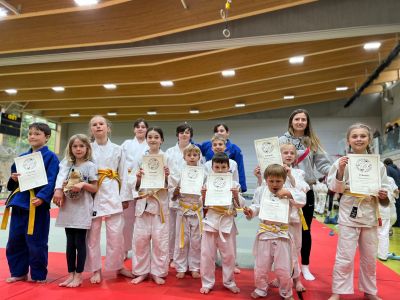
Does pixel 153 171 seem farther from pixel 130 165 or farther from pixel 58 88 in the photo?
pixel 58 88

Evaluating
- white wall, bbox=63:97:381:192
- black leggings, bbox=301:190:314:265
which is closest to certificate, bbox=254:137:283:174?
black leggings, bbox=301:190:314:265

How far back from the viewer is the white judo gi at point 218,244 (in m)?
2.73

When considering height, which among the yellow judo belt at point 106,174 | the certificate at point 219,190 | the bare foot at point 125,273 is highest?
the yellow judo belt at point 106,174

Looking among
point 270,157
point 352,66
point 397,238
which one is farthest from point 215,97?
point 270,157

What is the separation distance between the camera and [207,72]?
8945 millimetres

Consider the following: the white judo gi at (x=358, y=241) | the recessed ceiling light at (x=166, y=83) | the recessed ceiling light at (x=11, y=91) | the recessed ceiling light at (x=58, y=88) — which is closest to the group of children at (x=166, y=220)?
the white judo gi at (x=358, y=241)

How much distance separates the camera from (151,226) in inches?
118

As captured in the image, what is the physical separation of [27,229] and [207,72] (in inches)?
276

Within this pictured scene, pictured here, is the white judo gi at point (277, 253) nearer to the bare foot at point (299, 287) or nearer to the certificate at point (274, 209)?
the certificate at point (274, 209)

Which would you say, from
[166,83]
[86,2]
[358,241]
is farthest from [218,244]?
[166,83]

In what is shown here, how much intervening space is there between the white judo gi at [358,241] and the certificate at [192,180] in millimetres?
1174

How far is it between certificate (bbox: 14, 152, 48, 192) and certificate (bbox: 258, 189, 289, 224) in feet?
6.40

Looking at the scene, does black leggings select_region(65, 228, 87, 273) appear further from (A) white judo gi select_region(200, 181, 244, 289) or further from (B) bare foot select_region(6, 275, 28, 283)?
(A) white judo gi select_region(200, 181, 244, 289)

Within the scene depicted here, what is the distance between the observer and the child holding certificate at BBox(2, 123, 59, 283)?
2.79 metres
